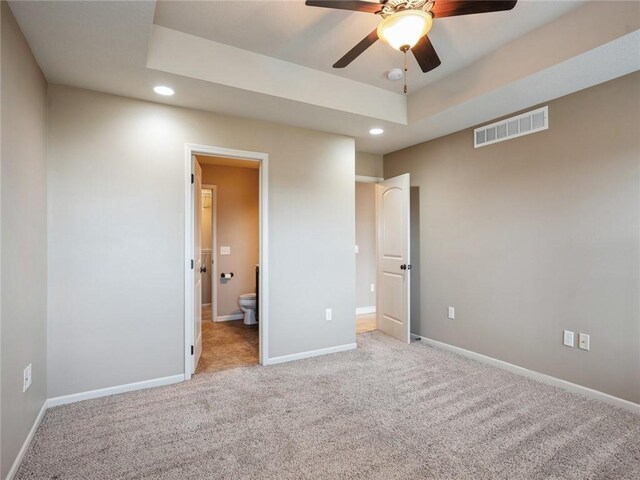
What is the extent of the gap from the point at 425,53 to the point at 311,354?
9.55ft

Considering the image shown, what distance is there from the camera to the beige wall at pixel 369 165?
181 inches

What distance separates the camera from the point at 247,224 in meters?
5.44

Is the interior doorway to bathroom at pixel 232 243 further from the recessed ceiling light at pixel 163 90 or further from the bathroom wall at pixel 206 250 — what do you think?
the recessed ceiling light at pixel 163 90

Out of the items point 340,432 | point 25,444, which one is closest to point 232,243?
point 25,444

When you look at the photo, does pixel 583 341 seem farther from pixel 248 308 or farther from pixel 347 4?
pixel 248 308

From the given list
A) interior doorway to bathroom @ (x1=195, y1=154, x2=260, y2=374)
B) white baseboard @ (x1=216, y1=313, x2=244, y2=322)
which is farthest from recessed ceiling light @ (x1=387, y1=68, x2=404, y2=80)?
white baseboard @ (x1=216, y1=313, x2=244, y2=322)

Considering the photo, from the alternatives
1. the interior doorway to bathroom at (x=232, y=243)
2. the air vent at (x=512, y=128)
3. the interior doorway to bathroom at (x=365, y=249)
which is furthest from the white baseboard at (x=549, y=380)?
the interior doorway to bathroom at (x=232, y=243)

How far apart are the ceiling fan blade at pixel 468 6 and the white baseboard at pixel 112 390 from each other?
326 cm

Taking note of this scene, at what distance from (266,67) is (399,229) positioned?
7.82 ft

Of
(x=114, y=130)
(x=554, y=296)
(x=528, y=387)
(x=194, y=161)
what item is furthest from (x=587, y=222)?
(x=114, y=130)

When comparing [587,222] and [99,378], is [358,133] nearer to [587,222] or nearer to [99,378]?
[587,222]

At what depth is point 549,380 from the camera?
2873 mm

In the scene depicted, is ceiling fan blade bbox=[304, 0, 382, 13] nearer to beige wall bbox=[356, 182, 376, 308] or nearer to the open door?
the open door

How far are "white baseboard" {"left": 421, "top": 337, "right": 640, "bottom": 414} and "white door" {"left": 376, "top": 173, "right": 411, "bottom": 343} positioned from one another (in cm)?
57
